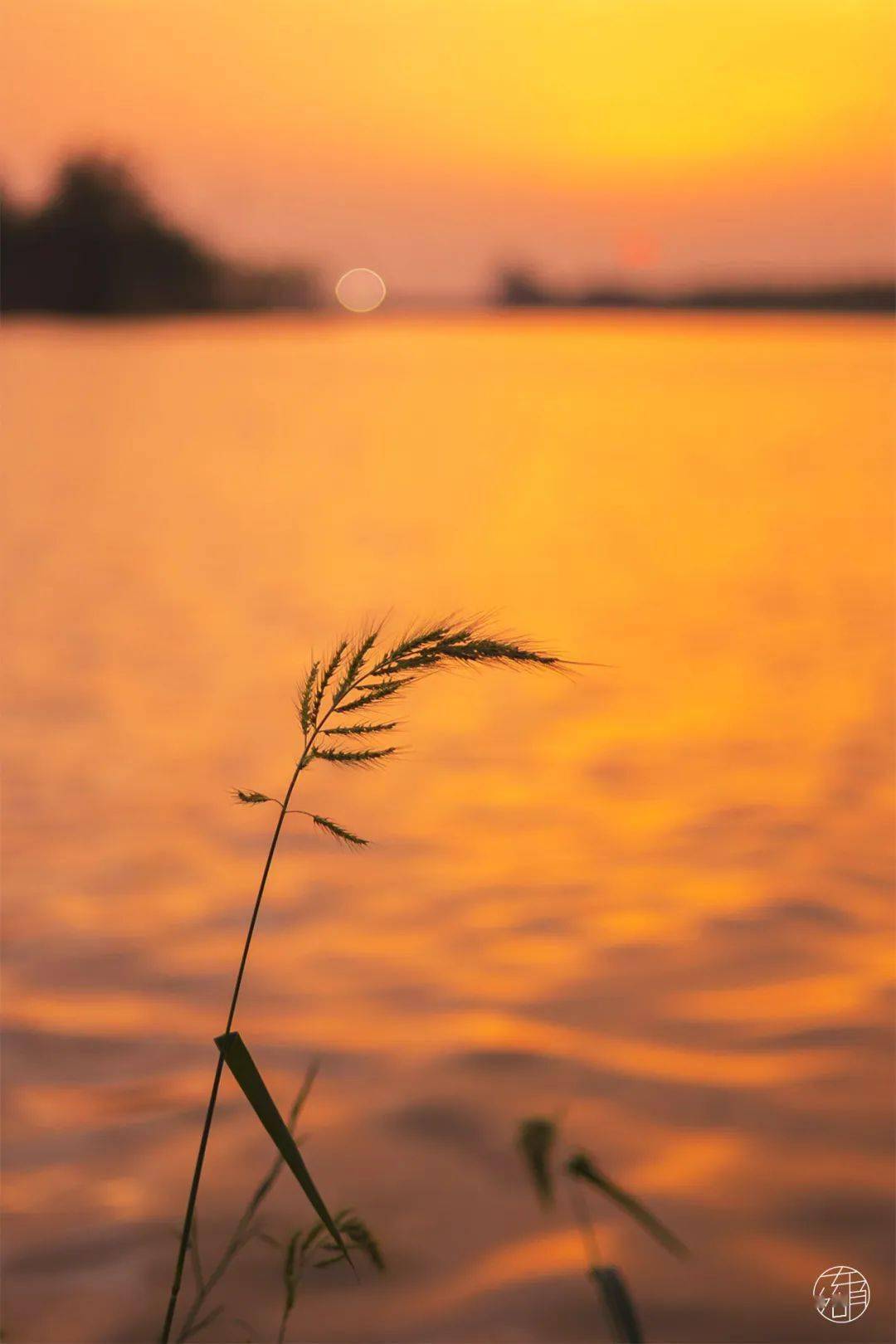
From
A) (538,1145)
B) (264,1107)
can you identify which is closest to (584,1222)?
(264,1107)

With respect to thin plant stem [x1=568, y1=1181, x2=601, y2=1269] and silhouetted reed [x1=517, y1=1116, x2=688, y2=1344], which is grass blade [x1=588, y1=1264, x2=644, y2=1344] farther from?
thin plant stem [x1=568, y1=1181, x2=601, y2=1269]

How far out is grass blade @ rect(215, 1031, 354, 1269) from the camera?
142cm

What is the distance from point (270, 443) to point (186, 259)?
27677 millimetres

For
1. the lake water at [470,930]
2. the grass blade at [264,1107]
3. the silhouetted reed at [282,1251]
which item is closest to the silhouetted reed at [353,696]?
the grass blade at [264,1107]

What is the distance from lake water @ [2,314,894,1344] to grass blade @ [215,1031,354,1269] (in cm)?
162

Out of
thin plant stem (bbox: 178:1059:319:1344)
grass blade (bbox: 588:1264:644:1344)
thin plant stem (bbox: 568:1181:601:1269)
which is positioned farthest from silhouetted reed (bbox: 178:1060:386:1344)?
thin plant stem (bbox: 568:1181:601:1269)

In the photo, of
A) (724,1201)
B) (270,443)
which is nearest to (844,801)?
(724,1201)

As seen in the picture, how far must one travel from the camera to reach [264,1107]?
1460 millimetres

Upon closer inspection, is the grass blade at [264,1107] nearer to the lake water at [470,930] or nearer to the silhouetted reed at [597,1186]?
the silhouetted reed at [597,1186]

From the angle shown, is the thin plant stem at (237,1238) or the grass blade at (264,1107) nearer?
the grass blade at (264,1107)

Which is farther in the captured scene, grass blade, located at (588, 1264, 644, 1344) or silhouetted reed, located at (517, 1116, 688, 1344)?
grass blade, located at (588, 1264, 644, 1344)

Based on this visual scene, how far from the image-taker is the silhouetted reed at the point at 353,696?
4.75ft

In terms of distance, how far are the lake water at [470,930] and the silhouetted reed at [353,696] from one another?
163 centimetres

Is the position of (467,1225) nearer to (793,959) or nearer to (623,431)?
(793,959)
